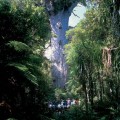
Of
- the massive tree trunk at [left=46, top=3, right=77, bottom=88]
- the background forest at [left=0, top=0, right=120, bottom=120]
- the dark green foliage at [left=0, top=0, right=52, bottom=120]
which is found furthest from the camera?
the massive tree trunk at [left=46, top=3, right=77, bottom=88]

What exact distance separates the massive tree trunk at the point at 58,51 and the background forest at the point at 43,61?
15.3 feet

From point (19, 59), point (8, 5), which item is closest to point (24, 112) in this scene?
point (19, 59)

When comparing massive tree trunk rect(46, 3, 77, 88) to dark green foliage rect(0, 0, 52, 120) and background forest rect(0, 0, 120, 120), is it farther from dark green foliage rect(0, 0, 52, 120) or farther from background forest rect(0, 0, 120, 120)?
dark green foliage rect(0, 0, 52, 120)

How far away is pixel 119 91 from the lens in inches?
443

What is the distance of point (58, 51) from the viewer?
59.3ft

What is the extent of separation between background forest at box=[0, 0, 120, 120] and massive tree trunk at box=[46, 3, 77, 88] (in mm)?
4648

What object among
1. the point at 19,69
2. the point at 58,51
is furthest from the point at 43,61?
the point at 58,51

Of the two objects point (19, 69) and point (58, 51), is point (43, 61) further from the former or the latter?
point (58, 51)

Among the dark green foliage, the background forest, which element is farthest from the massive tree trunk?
the dark green foliage

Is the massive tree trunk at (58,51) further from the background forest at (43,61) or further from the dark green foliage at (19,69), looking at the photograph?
the dark green foliage at (19,69)

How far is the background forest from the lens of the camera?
27.8 feet

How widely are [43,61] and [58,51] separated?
7833mm

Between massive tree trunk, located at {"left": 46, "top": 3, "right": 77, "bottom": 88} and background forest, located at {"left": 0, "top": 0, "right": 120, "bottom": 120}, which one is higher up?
massive tree trunk, located at {"left": 46, "top": 3, "right": 77, "bottom": 88}

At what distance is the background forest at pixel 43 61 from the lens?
8477 mm
